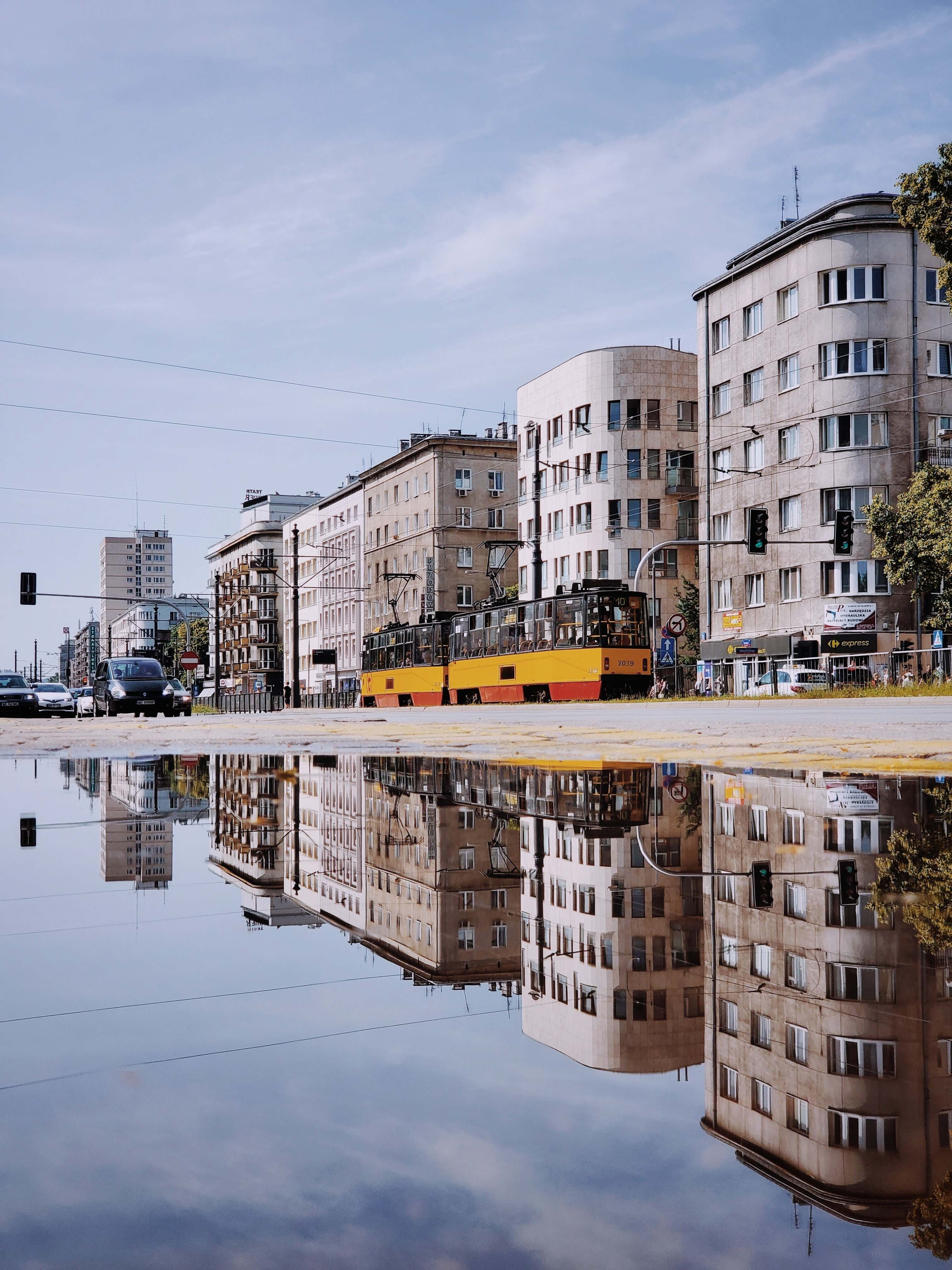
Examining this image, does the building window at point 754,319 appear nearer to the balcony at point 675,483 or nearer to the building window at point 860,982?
the balcony at point 675,483

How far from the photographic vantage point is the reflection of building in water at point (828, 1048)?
2.24 metres

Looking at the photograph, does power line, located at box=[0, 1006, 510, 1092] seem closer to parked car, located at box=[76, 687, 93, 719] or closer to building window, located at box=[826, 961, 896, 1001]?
building window, located at box=[826, 961, 896, 1001]

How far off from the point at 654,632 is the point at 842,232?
24.2m

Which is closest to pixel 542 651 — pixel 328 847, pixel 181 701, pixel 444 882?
pixel 181 701

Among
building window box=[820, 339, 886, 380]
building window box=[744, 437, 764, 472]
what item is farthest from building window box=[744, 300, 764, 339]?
building window box=[820, 339, 886, 380]

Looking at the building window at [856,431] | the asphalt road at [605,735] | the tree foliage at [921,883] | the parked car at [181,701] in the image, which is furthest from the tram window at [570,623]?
the tree foliage at [921,883]

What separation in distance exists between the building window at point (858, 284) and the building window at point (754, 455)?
7404 millimetres

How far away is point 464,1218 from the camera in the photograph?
203 cm

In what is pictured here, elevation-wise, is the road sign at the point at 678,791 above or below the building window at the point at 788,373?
below

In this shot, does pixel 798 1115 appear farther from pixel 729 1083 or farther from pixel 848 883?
pixel 848 883

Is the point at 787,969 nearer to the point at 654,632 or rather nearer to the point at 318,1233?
the point at 318,1233

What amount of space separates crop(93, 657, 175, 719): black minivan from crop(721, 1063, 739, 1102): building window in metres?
38.3

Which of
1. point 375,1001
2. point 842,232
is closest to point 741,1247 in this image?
point 375,1001

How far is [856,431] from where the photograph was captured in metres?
54.2
